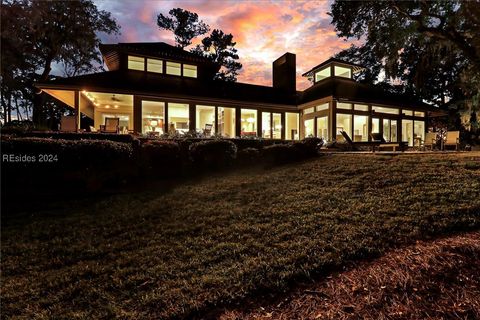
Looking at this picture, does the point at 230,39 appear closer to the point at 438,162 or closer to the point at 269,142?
the point at 269,142

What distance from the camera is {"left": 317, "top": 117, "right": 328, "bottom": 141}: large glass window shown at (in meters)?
17.8

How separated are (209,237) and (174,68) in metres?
15.6

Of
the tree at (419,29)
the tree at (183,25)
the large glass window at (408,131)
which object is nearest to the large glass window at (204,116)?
the tree at (419,29)

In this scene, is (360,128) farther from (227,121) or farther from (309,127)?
(227,121)

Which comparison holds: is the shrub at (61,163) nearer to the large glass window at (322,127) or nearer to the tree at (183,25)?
the large glass window at (322,127)

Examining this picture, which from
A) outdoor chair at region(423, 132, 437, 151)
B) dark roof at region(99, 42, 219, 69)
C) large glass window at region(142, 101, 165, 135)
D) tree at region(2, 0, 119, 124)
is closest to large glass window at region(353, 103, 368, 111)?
outdoor chair at region(423, 132, 437, 151)

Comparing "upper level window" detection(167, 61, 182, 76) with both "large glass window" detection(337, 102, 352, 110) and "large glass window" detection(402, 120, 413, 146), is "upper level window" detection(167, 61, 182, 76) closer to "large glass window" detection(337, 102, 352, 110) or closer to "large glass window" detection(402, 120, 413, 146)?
"large glass window" detection(337, 102, 352, 110)

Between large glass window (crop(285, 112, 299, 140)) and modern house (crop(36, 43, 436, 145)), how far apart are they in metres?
0.08

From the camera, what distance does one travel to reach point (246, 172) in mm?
8570

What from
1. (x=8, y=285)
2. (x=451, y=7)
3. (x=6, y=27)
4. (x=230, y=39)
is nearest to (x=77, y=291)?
(x=8, y=285)

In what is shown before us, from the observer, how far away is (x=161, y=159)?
8820 mm

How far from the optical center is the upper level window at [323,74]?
20.6 metres

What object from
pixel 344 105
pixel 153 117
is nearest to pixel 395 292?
pixel 153 117

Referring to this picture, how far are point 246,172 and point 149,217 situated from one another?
12.8 ft
